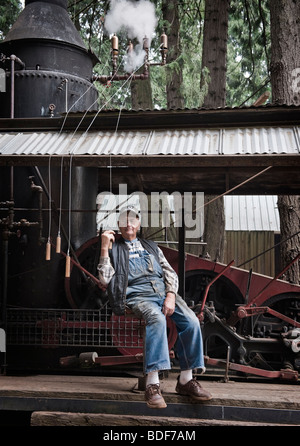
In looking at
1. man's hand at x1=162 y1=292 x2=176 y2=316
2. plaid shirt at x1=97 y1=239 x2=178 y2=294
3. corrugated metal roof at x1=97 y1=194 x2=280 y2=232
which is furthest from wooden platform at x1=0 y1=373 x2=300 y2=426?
corrugated metal roof at x1=97 y1=194 x2=280 y2=232

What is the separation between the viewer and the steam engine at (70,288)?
17.8 feet

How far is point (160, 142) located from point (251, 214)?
32.9ft

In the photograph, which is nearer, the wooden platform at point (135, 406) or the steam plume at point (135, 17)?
the wooden platform at point (135, 406)

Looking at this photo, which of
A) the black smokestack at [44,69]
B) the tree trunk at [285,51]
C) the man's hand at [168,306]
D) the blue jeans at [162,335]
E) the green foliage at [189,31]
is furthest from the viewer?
the green foliage at [189,31]

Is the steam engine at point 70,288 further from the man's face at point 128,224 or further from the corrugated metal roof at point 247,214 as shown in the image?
the corrugated metal roof at point 247,214

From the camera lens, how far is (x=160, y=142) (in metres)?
4.98

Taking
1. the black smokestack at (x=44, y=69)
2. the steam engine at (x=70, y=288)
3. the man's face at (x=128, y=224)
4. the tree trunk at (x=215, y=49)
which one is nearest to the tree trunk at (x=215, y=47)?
the tree trunk at (x=215, y=49)

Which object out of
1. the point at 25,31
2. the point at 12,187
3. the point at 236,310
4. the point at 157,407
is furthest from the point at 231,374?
the point at 25,31

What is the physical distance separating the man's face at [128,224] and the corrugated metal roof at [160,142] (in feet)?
2.02

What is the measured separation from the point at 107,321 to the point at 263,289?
180 cm

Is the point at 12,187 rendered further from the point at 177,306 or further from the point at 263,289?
the point at 263,289

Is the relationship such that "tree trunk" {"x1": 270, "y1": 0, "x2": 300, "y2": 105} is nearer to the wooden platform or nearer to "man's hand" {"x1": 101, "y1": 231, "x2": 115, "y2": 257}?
Answer: "man's hand" {"x1": 101, "y1": 231, "x2": 115, "y2": 257}

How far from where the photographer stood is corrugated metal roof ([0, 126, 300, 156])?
15.4 feet

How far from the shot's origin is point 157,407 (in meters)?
4.19
